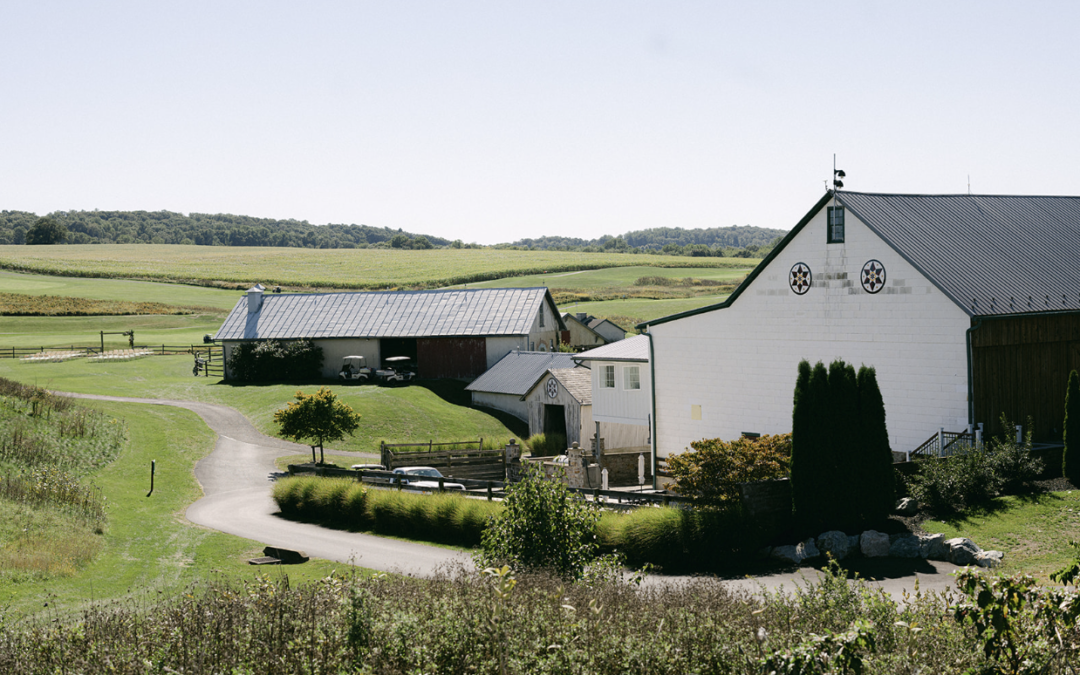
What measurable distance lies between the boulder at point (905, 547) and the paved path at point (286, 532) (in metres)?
0.38

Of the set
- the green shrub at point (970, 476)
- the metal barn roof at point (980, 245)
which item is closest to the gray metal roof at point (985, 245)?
the metal barn roof at point (980, 245)

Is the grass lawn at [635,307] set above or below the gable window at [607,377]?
above

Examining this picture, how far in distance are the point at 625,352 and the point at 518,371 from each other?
18.1 m


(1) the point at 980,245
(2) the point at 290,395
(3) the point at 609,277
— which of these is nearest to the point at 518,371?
(2) the point at 290,395

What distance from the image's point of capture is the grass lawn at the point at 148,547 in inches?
724

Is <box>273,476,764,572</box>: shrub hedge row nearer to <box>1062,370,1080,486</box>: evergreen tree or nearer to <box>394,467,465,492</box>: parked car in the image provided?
<box>394,467,465,492</box>: parked car

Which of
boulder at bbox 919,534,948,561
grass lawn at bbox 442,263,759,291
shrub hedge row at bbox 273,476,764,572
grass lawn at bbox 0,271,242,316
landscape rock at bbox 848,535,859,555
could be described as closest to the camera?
boulder at bbox 919,534,948,561

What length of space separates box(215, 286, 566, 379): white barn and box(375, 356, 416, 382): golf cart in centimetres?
61

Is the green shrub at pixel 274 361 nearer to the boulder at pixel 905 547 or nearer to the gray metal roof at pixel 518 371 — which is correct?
the gray metal roof at pixel 518 371

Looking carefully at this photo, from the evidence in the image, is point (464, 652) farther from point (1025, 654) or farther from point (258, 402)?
point (258, 402)

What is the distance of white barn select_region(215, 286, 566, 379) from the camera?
60250 millimetres

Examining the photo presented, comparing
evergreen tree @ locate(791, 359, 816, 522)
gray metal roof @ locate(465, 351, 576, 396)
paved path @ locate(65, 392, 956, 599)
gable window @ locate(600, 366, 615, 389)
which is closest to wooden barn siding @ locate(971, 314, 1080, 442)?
evergreen tree @ locate(791, 359, 816, 522)

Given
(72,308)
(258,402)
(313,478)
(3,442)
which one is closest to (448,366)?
(258,402)

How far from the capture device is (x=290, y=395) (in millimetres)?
54438
